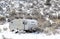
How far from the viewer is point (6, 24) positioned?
11086 mm

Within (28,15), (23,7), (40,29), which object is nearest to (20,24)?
(40,29)

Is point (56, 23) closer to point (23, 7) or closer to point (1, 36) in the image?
point (1, 36)

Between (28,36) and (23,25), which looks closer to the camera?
(28,36)

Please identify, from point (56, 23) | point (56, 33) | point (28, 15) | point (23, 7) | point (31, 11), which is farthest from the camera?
point (23, 7)

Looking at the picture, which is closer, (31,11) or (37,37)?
(37,37)

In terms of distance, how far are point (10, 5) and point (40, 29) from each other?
477 cm

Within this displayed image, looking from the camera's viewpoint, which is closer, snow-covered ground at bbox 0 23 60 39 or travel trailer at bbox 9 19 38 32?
snow-covered ground at bbox 0 23 60 39

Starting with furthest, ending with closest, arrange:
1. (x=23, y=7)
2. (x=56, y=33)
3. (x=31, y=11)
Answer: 1. (x=23, y=7)
2. (x=31, y=11)
3. (x=56, y=33)

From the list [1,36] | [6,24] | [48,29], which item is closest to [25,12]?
[6,24]

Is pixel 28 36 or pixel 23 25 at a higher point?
pixel 23 25

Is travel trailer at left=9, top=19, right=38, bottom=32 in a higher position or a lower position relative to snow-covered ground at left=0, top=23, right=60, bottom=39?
higher

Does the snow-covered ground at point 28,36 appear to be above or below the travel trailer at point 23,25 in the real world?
below

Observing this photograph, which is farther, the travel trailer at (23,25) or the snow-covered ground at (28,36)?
the travel trailer at (23,25)

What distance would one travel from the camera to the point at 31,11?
13.7m
